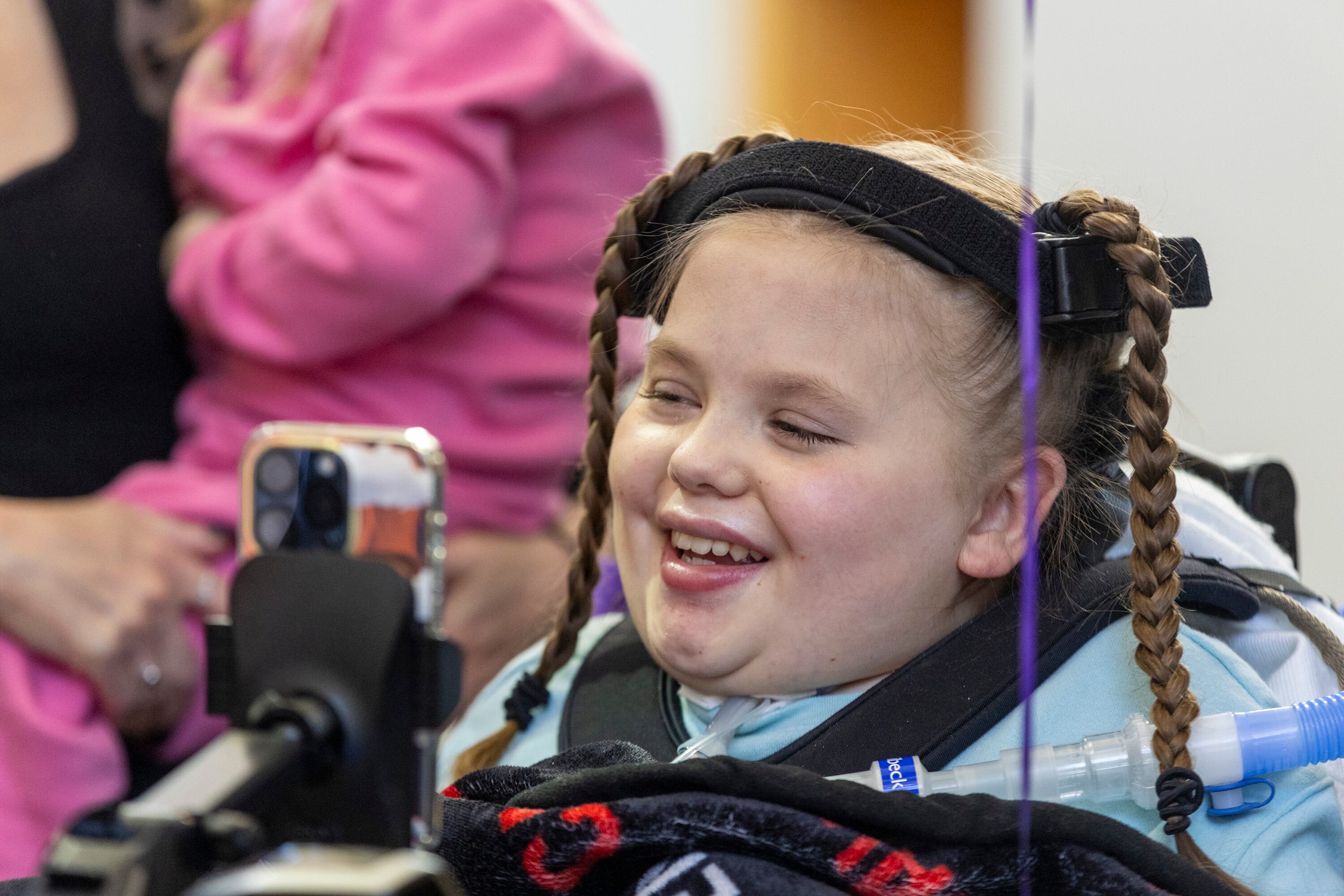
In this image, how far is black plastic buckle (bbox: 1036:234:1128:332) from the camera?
0.67 metres

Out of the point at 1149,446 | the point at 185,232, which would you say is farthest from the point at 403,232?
the point at 1149,446

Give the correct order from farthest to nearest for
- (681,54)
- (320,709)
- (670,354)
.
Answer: (681,54) < (670,354) < (320,709)

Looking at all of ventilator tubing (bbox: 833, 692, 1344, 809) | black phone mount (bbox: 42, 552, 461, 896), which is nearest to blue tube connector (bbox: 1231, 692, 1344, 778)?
ventilator tubing (bbox: 833, 692, 1344, 809)

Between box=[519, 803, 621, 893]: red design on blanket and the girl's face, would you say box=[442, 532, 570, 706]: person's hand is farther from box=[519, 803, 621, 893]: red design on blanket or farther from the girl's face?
box=[519, 803, 621, 893]: red design on blanket

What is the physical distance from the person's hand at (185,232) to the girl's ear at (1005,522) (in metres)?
0.75

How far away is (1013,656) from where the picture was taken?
69 centimetres

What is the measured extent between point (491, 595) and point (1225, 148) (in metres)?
0.75

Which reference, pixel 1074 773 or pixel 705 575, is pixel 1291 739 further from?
pixel 705 575

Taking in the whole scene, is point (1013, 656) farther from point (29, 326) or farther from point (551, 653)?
point (29, 326)

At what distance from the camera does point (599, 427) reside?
860 mm

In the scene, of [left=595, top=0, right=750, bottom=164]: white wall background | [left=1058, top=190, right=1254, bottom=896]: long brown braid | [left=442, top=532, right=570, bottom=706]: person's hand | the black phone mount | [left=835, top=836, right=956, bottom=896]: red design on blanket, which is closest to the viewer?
the black phone mount

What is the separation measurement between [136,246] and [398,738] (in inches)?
34.4

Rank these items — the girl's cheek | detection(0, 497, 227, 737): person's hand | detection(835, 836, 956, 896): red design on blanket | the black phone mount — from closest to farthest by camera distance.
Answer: the black phone mount → detection(835, 836, 956, 896): red design on blanket → the girl's cheek → detection(0, 497, 227, 737): person's hand

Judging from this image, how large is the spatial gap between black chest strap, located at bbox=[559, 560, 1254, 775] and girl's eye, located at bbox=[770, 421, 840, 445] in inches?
4.8
